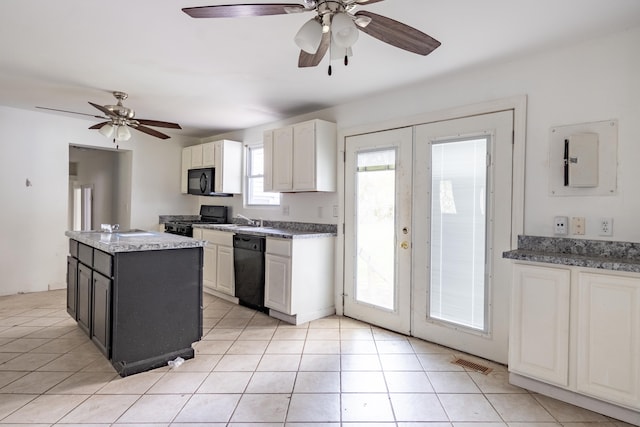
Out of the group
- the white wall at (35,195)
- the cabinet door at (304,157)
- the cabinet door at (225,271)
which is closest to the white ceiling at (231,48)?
the cabinet door at (304,157)

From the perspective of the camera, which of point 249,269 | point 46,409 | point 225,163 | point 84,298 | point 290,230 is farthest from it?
point 225,163

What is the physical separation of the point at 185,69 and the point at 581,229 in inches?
123

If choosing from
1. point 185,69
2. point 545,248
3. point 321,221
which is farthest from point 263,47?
point 545,248

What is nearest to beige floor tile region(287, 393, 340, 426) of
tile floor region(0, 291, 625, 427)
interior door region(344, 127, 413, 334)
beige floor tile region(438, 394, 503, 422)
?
tile floor region(0, 291, 625, 427)

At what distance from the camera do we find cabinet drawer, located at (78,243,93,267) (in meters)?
2.77

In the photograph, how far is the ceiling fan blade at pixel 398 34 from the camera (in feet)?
5.18

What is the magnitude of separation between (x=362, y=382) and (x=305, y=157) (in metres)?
2.25

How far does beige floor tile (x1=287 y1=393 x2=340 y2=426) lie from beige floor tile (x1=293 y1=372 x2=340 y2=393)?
6 cm

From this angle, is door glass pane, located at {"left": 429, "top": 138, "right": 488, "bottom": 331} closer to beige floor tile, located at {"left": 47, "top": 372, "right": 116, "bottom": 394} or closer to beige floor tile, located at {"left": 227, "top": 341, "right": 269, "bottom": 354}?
beige floor tile, located at {"left": 227, "top": 341, "right": 269, "bottom": 354}

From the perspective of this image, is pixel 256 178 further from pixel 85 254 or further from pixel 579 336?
pixel 579 336

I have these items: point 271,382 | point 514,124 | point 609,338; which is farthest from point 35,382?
point 514,124

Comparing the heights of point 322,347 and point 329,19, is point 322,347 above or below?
below

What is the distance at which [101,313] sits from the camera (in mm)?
2547

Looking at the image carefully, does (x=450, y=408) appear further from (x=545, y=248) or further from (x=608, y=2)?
(x=608, y=2)
